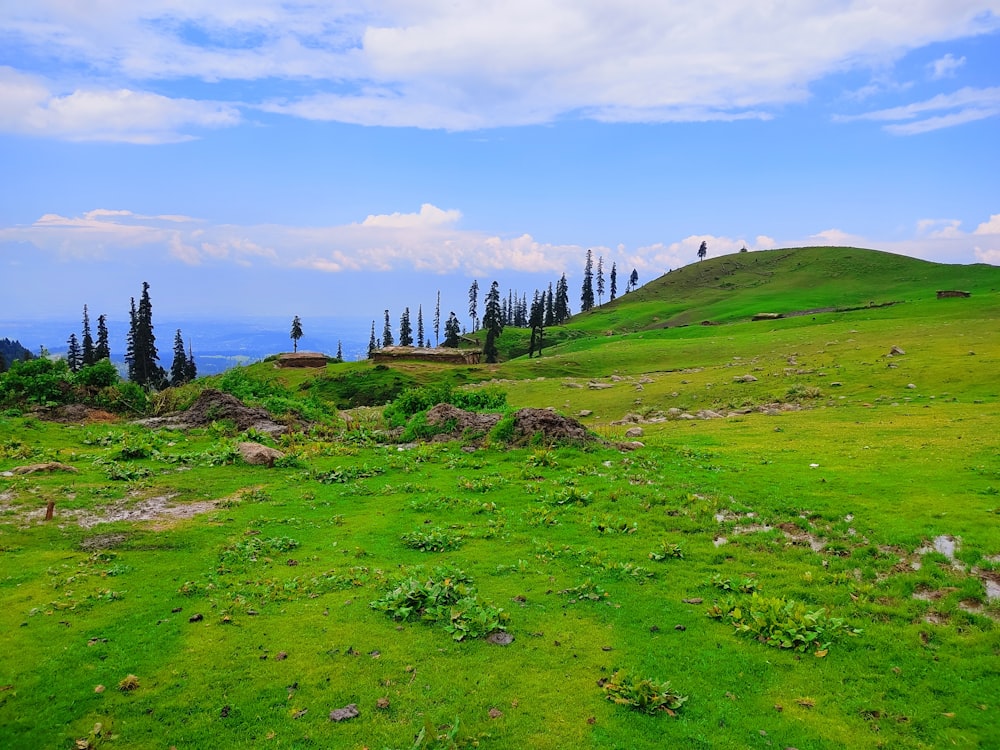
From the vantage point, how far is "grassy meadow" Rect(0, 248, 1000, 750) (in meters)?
7.45

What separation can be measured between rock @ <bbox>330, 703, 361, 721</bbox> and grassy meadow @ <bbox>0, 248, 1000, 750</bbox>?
0.19 meters

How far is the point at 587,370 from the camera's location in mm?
67250

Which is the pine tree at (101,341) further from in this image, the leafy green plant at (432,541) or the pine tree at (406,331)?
the leafy green plant at (432,541)

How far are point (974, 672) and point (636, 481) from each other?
9.85 metres

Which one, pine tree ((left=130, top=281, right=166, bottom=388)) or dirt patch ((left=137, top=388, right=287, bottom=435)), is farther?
pine tree ((left=130, top=281, right=166, bottom=388))

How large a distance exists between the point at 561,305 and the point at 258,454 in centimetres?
16070

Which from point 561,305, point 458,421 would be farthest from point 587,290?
point 458,421

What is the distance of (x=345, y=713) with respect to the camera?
7.48 m

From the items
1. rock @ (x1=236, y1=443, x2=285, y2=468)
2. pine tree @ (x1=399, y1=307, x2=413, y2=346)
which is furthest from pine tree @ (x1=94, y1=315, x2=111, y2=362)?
rock @ (x1=236, y1=443, x2=285, y2=468)

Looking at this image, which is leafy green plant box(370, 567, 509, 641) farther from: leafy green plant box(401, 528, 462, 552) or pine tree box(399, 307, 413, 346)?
pine tree box(399, 307, 413, 346)

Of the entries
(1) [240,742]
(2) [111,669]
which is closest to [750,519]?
(1) [240,742]

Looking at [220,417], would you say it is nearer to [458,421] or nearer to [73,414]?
[73,414]

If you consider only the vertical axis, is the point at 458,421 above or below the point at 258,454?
above

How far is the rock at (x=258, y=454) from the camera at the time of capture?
2052 cm
